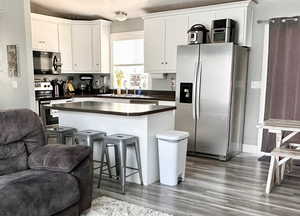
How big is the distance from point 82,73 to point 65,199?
4.65 metres

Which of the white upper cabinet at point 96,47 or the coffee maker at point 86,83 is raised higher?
the white upper cabinet at point 96,47

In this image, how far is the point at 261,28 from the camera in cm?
457

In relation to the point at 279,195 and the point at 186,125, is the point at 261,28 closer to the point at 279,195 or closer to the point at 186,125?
the point at 186,125

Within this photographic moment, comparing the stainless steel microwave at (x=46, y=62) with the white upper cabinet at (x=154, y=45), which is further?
the stainless steel microwave at (x=46, y=62)

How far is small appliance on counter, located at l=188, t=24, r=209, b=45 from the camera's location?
14.9 feet

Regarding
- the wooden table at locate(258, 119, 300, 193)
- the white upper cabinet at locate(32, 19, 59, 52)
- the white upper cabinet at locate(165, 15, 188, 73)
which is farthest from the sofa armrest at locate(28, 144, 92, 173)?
the white upper cabinet at locate(32, 19, 59, 52)

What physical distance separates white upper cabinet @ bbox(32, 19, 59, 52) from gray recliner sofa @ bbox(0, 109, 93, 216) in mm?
3202

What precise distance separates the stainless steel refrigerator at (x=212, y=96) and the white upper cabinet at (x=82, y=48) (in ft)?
8.32

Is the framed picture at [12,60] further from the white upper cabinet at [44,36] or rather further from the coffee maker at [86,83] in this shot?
the coffee maker at [86,83]

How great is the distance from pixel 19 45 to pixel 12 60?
1.02 ft

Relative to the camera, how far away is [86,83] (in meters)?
6.79

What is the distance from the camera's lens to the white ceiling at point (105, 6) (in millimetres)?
4996

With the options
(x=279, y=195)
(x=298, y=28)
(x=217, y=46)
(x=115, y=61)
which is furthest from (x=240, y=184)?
(x=115, y=61)

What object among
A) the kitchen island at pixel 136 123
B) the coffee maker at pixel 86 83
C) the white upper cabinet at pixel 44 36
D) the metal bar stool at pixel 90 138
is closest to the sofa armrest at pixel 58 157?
the metal bar stool at pixel 90 138
